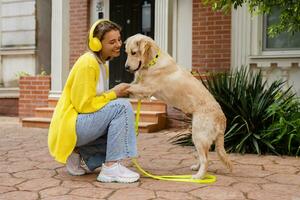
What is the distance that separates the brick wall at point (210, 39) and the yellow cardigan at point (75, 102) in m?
4.58

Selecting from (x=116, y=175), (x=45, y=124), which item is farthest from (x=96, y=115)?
(x=45, y=124)

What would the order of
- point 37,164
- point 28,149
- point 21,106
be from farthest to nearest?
point 21,106, point 28,149, point 37,164

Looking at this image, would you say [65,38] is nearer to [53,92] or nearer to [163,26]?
[53,92]

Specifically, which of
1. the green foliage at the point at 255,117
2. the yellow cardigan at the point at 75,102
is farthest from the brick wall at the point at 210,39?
the yellow cardigan at the point at 75,102

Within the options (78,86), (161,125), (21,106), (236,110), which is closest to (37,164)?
(78,86)

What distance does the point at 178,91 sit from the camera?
3.66 m

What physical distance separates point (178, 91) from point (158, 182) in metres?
0.78

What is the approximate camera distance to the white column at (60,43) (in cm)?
840

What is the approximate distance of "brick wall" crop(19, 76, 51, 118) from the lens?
352 inches

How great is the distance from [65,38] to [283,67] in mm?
4134

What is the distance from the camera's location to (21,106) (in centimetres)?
923

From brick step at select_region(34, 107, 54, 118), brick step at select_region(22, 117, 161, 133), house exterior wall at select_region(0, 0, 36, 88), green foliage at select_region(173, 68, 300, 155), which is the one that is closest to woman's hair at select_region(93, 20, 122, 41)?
green foliage at select_region(173, 68, 300, 155)

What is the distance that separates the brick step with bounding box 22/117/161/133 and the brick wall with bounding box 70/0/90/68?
6.21 feet

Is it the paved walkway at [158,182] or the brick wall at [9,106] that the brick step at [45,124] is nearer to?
the paved walkway at [158,182]
